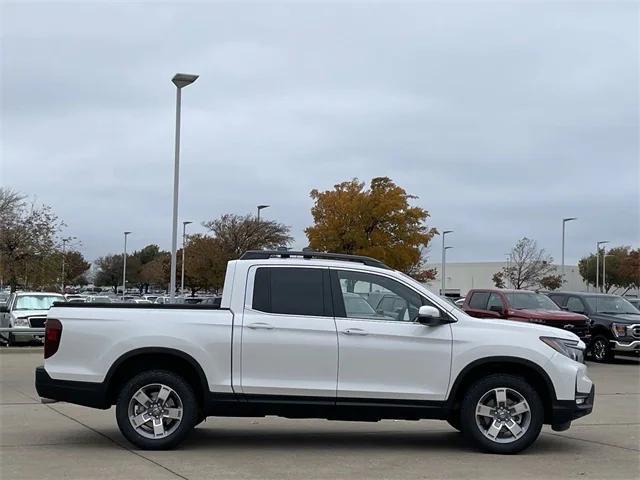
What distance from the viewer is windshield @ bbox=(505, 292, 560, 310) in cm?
2039

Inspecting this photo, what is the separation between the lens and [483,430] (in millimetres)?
8352

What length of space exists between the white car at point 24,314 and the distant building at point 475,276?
61.5 metres

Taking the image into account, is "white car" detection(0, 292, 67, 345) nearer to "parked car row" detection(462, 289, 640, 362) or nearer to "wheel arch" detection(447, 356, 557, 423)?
"parked car row" detection(462, 289, 640, 362)

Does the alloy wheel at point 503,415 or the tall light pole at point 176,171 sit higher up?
the tall light pole at point 176,171

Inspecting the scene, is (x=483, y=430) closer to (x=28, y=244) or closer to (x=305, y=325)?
(x=305, y=325)

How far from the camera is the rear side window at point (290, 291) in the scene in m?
8.44

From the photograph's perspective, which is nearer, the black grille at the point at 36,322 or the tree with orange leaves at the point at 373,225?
the black grille at the point at 36,322

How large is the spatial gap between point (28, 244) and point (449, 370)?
29797mm

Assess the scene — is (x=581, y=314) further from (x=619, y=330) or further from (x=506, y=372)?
(x=506, y=372)

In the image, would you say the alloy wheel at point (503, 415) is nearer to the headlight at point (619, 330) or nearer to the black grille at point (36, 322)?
the headlight at point (619, 330)

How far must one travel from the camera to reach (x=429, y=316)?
821 centimetres

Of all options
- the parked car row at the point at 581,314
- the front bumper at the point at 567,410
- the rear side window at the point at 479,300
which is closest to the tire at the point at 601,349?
the parked car row at the point at 581,314

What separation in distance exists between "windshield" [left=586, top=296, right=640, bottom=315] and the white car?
1542 cm

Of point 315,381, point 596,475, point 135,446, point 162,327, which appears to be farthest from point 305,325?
point 596,475
